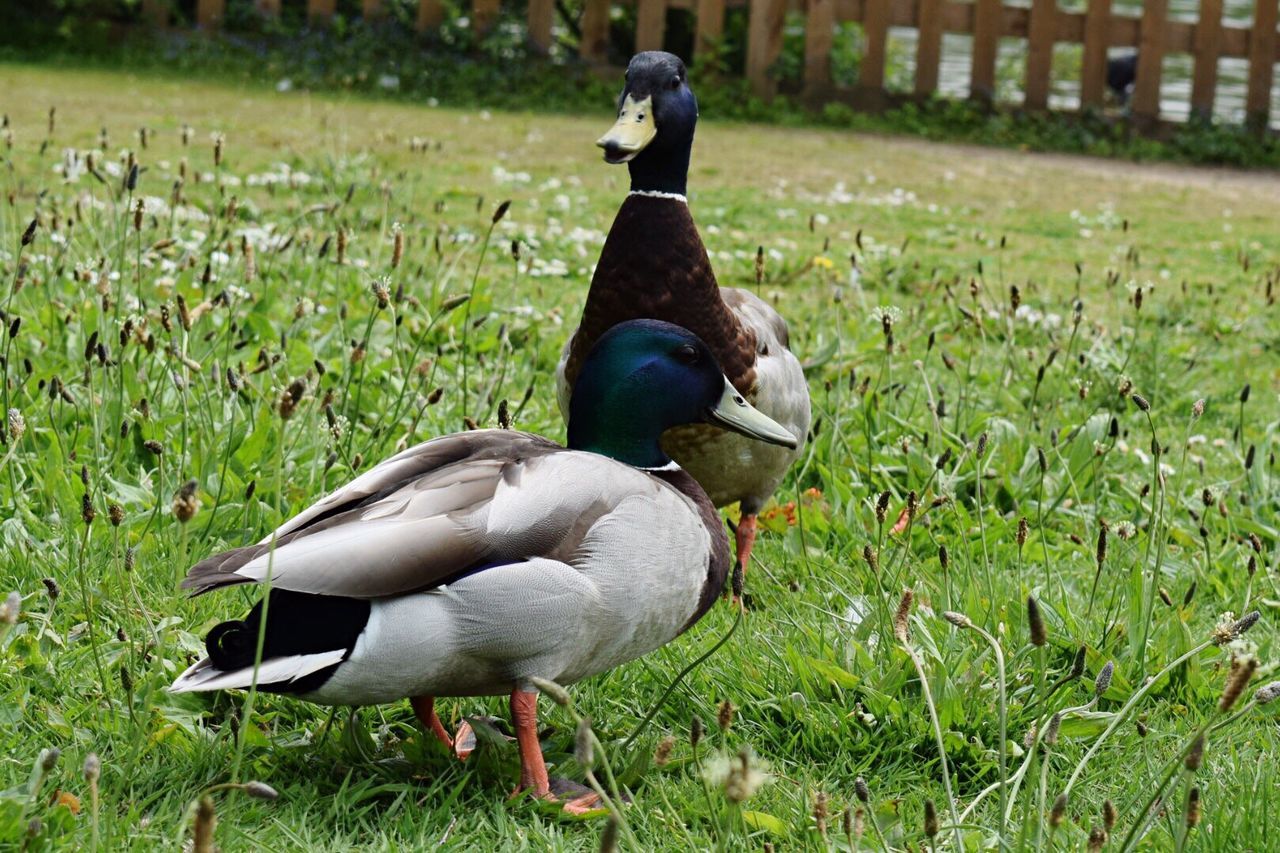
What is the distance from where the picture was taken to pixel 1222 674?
3113mm

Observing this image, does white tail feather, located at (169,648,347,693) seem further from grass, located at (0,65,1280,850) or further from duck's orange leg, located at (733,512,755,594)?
duck's orange leg, located at (733,512,755,594)

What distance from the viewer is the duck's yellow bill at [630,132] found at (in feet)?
11.4

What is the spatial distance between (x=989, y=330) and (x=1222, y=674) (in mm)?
2958

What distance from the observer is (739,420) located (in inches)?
115

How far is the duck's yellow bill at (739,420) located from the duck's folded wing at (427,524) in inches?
12.1

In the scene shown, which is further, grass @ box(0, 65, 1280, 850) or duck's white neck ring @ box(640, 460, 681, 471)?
duck's white neck ring @ box(640, 460, 681, 471)

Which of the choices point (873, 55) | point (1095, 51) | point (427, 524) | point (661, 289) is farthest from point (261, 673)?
point (1095, 51)

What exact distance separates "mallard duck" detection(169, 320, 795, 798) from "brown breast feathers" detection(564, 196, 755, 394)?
647 millimetres

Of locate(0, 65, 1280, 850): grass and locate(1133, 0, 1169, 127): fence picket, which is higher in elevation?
locate(1133, 0, 1169, 127): fence picket

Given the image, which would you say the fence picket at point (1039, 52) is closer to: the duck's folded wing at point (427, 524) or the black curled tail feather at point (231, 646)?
the duck's folded wing at point (427, 524)

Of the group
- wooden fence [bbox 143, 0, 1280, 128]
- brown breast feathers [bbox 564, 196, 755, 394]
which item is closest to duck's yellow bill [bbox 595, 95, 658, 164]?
brown breast feathers [bbox 564, 196, 755, 394]

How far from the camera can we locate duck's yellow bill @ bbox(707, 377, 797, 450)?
290 centimetres

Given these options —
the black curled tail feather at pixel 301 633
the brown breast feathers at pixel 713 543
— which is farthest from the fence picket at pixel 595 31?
the black curled tail feather at pixel 301 633

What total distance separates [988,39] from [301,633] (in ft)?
39.4
